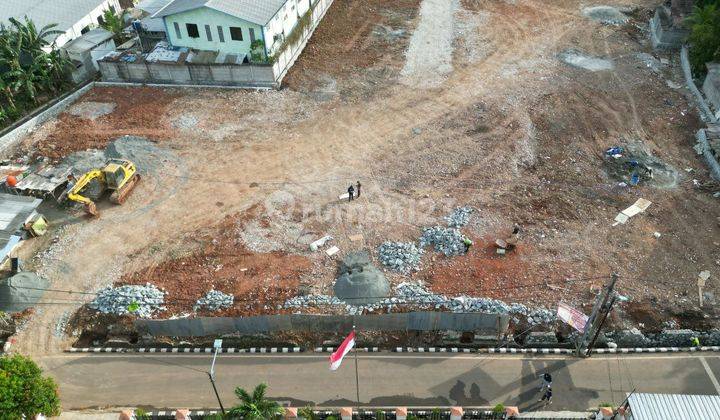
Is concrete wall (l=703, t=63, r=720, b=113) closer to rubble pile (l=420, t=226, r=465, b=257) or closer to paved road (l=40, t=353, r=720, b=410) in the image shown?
paved road (l=40, t=353, r=720, b=410)

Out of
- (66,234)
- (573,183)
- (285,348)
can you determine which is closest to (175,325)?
(285,348)

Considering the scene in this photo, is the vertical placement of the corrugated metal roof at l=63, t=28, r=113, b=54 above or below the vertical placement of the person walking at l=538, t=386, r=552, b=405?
above

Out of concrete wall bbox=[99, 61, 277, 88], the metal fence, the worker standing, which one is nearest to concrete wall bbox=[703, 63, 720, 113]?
the worker standing

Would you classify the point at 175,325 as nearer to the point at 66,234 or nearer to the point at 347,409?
the point at 347,409

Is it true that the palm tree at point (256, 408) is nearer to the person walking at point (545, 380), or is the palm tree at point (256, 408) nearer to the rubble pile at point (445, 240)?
the person walking at point (545, 380)

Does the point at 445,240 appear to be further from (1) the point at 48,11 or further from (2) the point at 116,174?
(1) the point at 48,11

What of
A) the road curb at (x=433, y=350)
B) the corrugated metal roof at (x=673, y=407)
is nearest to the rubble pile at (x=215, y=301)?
the road curb at (x=433, y=350)
